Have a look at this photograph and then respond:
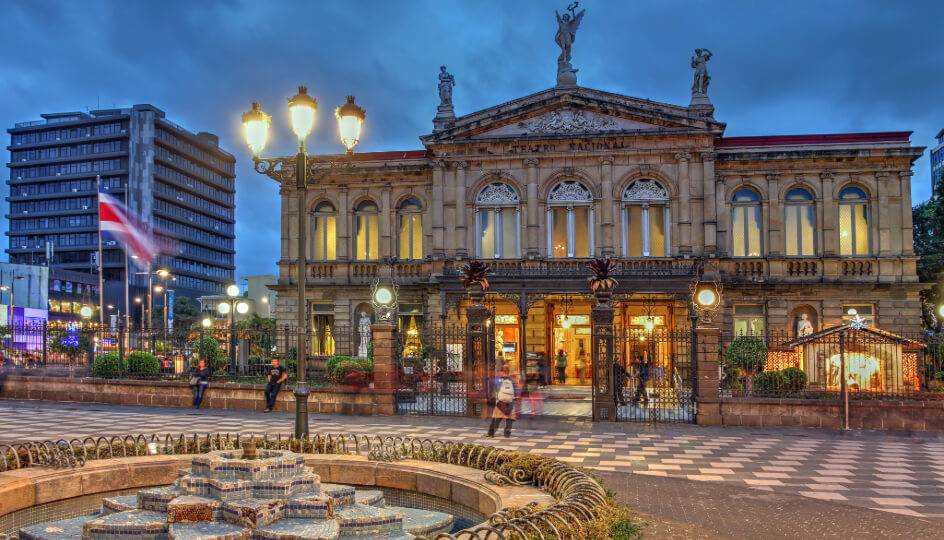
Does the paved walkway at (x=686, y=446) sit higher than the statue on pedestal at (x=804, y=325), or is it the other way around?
the statue on pedestal at (x=804, y=325)

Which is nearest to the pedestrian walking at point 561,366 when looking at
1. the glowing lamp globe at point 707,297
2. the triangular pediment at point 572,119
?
→ the triangular pediment at point 572,119

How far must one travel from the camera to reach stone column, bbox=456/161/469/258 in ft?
123

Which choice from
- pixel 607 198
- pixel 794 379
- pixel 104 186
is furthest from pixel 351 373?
pixel 104 186

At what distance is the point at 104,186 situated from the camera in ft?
349

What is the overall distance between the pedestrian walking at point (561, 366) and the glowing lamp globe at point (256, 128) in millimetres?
23669

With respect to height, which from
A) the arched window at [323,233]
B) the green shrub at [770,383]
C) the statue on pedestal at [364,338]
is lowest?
the green shrub at [770,383]

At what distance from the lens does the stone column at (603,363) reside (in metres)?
22.4

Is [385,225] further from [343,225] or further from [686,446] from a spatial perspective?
[686,446]

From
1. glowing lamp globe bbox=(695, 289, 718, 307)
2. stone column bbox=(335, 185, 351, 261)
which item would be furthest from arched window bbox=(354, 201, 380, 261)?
glowing lamp globe bbox=(695, 289, 718, 307)

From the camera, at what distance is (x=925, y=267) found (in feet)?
144

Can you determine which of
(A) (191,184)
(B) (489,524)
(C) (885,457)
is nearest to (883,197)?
(C) (885,457)

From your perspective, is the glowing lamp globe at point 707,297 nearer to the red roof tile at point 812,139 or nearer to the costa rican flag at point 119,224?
the red roof tile at point 812,139

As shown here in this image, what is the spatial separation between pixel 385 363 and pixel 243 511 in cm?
1481

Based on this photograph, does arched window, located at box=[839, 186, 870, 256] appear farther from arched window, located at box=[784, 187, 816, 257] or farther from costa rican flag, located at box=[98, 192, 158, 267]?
costa rican flag, located at box=[98, 192, 158, 267]
